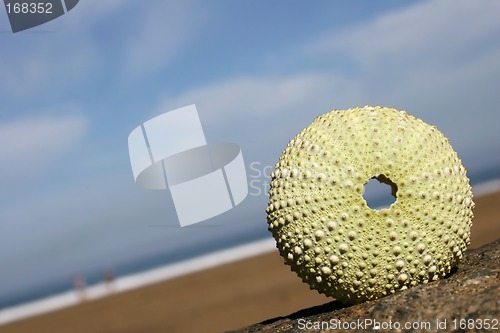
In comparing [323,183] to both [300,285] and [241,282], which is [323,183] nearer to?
[300,285]

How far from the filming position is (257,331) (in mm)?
5289

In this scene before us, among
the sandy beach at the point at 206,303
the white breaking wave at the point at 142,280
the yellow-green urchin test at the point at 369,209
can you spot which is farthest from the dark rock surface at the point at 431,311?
the white breaking wave at the point at 142,280

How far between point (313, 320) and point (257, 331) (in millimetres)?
650

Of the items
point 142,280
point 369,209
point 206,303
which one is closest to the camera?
point 369,209

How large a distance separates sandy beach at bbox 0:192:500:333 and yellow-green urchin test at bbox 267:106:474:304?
5164mm

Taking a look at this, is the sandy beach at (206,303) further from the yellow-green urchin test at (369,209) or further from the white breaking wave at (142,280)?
the yellow-green urchin test at (369,209)

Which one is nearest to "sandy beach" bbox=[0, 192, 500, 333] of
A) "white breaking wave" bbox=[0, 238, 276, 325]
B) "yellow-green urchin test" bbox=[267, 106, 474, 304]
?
"white breaking wave" bbox=[0, 238, 276, 325]

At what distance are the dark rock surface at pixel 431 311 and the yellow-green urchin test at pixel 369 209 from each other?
0.19 metres

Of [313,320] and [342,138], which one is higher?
[342,138]

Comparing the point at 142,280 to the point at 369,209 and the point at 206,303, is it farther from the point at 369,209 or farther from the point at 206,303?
the point at 369,209

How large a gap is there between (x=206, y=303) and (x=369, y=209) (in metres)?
8.66

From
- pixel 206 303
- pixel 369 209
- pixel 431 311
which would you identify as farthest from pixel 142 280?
pixel 431 311

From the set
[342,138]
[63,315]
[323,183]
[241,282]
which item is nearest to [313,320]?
[323,183]

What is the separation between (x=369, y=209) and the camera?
4.48 m
